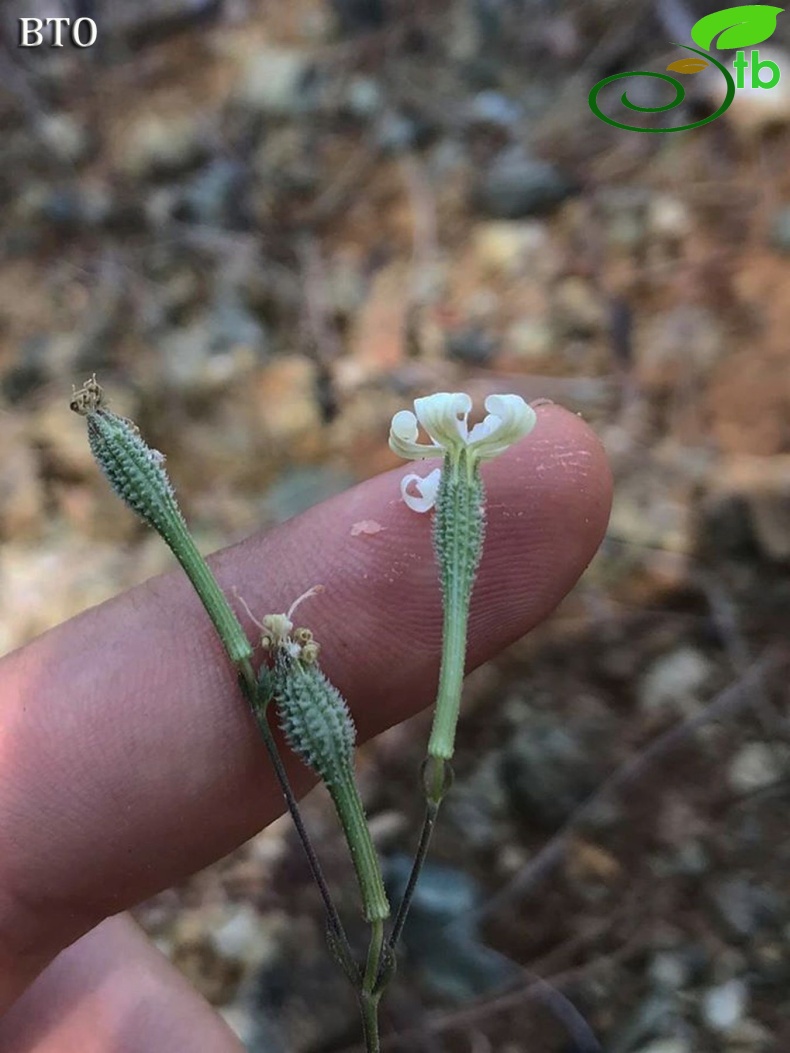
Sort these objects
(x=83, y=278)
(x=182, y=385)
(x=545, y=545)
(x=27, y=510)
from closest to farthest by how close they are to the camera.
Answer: (x=545, y=545) < (x=27, y=510) < (x=182, y=385) < (x=83, y=278)

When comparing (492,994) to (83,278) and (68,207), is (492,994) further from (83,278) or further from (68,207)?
(68,207)

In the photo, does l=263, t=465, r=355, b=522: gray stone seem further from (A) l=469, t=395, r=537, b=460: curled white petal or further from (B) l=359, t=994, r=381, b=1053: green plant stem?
(B) l=359, t=994, r=381, b=1053: green plant stem

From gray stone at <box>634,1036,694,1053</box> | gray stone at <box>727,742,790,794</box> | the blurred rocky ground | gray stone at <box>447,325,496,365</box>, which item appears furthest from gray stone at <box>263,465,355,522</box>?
gray stone at <box>634,1036,694,1053</box>

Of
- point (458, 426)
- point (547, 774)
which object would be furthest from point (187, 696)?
point (547, 774)

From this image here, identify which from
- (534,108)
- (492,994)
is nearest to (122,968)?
(492,994)

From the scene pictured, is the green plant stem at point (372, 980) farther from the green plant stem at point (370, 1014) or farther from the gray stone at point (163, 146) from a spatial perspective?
the gray stone at point (163, 146)

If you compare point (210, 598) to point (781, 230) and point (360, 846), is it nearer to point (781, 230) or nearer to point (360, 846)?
point (360, 846)
